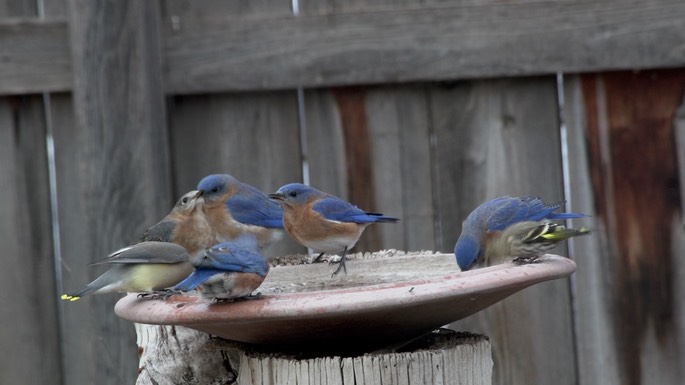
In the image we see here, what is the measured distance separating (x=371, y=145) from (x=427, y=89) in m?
0.37

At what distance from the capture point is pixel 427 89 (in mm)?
4754

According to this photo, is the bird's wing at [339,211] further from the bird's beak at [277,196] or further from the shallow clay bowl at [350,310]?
the shallow clay bowl at [350,310]

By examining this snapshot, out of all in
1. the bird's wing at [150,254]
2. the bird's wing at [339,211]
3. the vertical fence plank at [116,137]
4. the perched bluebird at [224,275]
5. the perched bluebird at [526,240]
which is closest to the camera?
the perched bluebird at [224,275]

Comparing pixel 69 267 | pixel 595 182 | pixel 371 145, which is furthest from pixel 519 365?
pixel 69 267

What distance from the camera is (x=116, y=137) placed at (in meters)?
4.59

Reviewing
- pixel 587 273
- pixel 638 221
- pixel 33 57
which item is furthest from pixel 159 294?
pixel 638 221

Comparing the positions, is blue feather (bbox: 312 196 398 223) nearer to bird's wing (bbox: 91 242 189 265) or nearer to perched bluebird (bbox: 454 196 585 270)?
perched bluebird (bbox: 454 196 585 270)

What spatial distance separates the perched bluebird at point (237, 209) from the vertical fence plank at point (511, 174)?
0.81m

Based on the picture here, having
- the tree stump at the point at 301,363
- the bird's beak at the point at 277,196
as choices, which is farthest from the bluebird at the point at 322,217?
the tree stump at the point at 301,363

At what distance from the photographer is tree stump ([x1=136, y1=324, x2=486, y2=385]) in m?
2.91

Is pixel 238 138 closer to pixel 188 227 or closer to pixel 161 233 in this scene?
pixel 188 227

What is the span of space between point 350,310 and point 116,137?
7.18 feet

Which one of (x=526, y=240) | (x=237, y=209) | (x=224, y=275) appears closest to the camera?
(x=224, y=275)

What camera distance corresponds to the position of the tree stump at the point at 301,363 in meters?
A: 2.91
